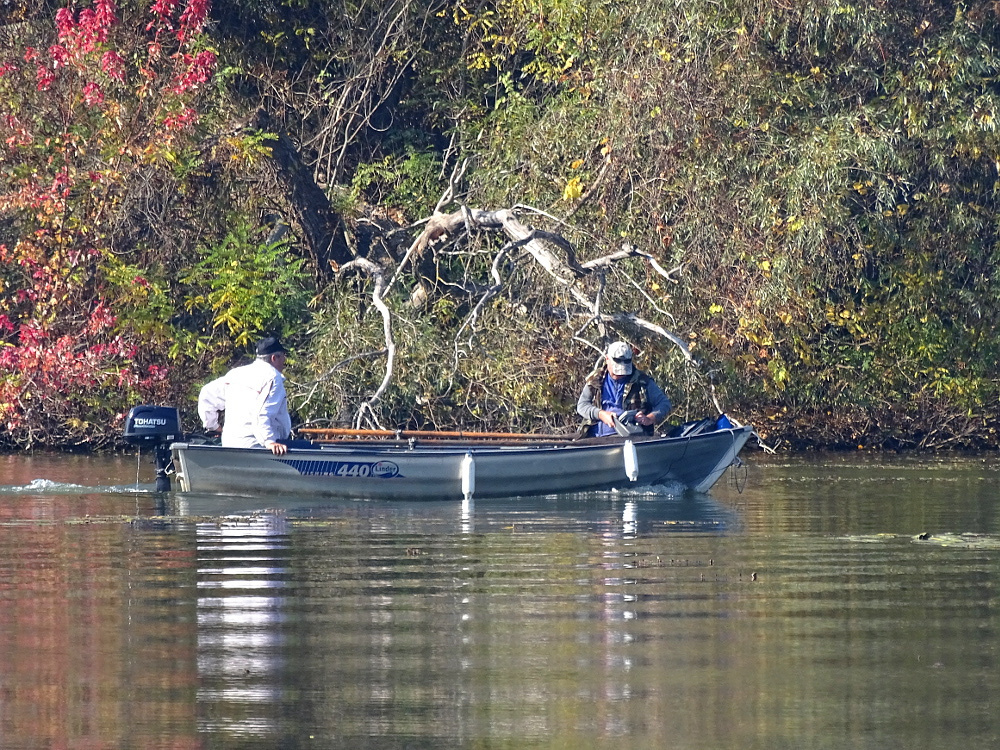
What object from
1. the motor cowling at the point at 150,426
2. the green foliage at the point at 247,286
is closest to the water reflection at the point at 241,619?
the motor cowling at the point at 150,426

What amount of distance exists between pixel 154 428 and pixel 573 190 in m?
7.19

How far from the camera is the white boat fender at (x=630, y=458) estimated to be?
17.0 m

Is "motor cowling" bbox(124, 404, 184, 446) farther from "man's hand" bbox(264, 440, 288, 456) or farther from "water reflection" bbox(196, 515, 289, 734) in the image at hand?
"water reflection" bbox(196, 515, 289, 734)

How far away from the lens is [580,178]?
22531 mm

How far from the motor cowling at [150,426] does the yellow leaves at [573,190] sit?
6.98 m

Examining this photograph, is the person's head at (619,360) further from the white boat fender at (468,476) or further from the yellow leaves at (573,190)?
the yellow leaves at (573,190)

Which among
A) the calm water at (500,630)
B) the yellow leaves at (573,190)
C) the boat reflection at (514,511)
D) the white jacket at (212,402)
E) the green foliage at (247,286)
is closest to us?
the calm water at (500,630)

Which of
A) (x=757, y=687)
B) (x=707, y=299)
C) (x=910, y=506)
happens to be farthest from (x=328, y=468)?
(x=757, y=687)

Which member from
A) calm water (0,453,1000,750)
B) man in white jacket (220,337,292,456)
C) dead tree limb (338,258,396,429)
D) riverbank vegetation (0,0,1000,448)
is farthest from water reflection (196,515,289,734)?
riverbank vegetation (0,0,1000,448)

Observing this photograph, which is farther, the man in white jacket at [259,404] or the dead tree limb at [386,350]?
the dead tree limb at [386,350]

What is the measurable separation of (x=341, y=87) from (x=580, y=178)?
14.1 feet

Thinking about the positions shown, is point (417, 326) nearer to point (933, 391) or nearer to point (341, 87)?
point (341, 87)

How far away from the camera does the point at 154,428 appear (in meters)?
16.7

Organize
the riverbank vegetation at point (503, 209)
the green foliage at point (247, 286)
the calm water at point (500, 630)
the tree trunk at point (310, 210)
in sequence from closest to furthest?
the calm water at point (500, 630)
the riverbank vegetation at point (503, 209)
the green foliage at point (247, 286)
the tree trunk at point (310, 210)
